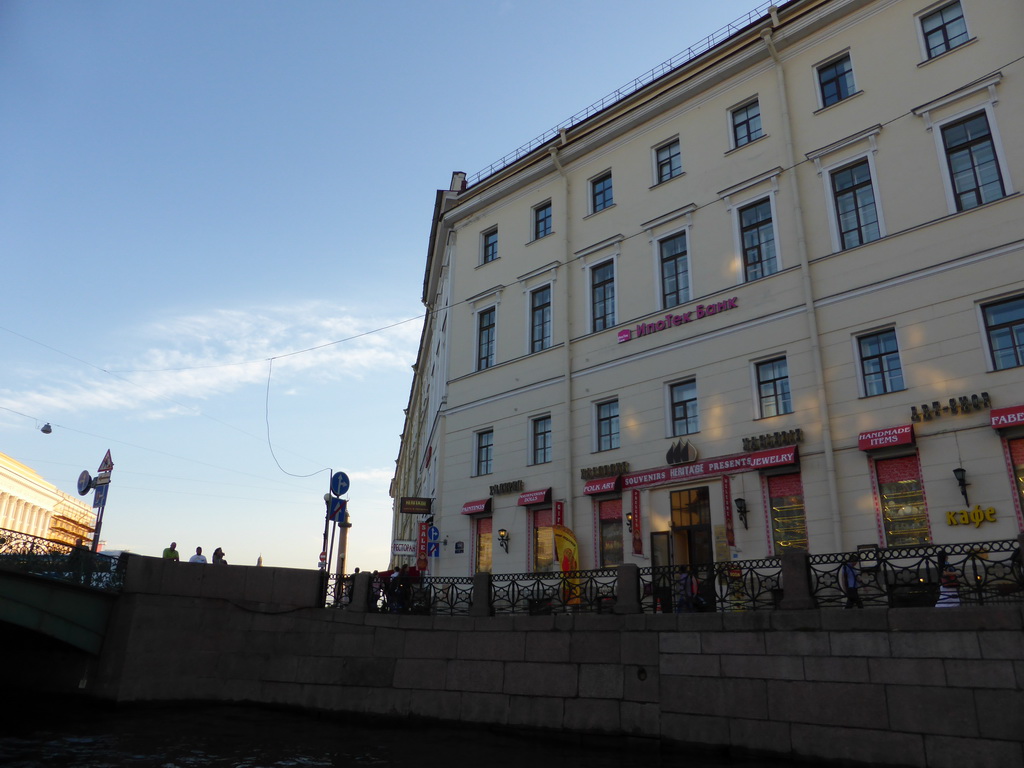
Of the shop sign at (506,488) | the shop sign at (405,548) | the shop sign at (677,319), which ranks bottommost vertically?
the shop sign at (405,548)

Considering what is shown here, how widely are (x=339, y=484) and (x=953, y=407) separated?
14766mm

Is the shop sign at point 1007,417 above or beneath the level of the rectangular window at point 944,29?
beneath

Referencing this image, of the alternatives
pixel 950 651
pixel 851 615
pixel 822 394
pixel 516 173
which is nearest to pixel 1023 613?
pixel 950 651

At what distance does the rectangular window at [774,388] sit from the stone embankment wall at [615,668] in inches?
269

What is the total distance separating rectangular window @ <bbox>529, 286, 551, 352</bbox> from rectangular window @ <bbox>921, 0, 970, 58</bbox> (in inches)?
479

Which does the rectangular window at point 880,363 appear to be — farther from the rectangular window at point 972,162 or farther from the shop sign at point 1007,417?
the rectangular window at point 972,162

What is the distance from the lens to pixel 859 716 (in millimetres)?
11406

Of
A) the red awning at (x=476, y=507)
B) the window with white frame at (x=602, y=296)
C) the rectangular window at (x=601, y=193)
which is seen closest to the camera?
the window with white frame at (x=602, y=296)

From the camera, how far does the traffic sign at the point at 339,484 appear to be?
20.8 m

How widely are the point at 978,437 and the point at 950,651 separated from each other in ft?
19.6

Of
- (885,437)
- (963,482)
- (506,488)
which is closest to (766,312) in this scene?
(885,437)

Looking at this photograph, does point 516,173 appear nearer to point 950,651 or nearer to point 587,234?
point 587,234

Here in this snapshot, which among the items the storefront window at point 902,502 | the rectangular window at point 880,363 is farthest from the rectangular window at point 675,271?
the storefront window at point 902,502

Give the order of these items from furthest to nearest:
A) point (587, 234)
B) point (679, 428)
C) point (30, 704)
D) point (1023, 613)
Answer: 1. point (587, 234)
2. point (679, 428)
3. point (30, 704)
4. point (1023, 613)
